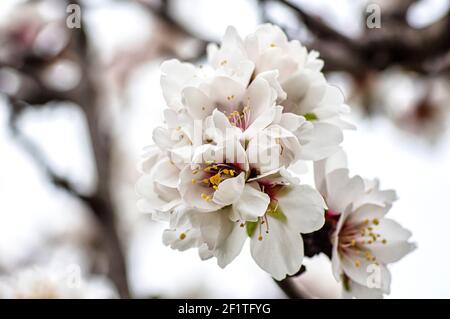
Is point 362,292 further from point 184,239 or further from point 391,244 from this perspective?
point 184,239

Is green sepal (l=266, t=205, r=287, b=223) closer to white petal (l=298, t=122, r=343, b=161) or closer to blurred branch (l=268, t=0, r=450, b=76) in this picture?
white petal (l=298, t=122, r=343, b=161)

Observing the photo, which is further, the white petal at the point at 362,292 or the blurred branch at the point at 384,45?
the blurred branch at the point at 384,45

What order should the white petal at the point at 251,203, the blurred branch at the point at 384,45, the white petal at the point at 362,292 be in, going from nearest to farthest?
1. the white petal at the point at 251,203
2. the white petal at the point at 362,292
3. the blurred branch at the point at 384,45

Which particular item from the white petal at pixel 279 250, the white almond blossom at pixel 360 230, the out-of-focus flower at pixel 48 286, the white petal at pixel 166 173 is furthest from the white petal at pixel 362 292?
the out-of-focus flower at pixel 48 286

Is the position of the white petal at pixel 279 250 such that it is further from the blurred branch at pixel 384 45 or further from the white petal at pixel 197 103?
the blurred branch at pixel 384 45

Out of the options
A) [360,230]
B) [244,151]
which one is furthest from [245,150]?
[360,230]

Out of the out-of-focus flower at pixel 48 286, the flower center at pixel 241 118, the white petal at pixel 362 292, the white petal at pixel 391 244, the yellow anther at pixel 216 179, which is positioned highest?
the flower center at pixel 241 118
